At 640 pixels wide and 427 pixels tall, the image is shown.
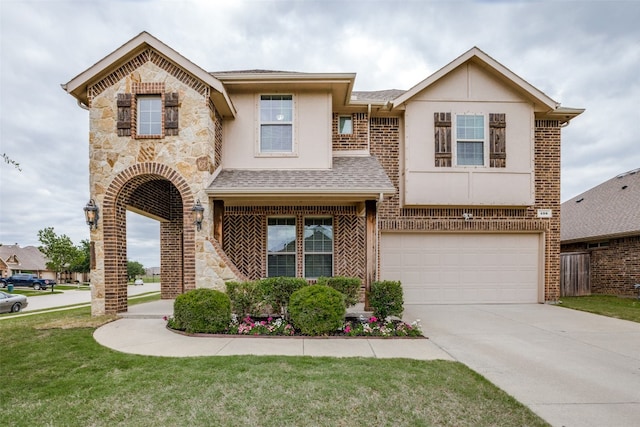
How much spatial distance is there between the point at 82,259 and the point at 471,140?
33.5 metres

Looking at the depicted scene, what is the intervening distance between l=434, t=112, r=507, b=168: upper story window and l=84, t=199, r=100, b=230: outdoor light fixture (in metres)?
8.83

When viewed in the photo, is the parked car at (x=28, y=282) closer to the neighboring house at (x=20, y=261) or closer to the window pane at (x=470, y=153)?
the neighboring house at (x=20, y=261)

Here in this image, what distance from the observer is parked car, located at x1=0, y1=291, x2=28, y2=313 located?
12.7 metres

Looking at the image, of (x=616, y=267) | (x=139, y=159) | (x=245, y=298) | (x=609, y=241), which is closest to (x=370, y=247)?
(x=245, y=298)

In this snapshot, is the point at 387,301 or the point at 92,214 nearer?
the point at 387,301

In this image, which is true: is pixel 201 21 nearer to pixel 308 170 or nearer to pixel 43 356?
pixel 308 170

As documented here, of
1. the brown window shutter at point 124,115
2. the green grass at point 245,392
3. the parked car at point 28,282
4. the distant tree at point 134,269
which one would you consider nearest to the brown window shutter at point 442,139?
the green grass at point 245,392

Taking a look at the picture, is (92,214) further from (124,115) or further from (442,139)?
(442,139)

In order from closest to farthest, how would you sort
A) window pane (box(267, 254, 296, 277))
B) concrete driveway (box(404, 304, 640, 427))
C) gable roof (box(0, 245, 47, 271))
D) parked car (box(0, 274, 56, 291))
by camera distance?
1. concrete driveway (box(404, 304, 640, 427))
2. window pane (box(267, 254, 296, 277))
3. parked car (box(0, 274, 56, 291))
4. gable roof (box(0, 245, 47, 271))

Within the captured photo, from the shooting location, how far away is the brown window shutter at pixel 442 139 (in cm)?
948

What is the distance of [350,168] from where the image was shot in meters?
8.91

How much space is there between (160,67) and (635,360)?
1073 cm

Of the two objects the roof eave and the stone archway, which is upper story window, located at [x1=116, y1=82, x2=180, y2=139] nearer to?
the stone archway

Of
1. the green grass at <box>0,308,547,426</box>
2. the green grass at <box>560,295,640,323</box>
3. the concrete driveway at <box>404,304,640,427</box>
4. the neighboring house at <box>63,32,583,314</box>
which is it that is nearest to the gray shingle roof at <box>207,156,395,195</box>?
the neighboring house at <box>63,32,583,314</box>
